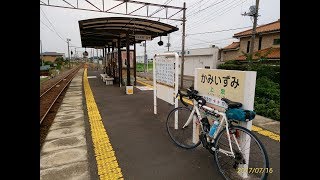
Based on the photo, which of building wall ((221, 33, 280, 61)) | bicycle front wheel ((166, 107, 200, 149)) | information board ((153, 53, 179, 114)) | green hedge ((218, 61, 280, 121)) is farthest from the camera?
building wall ((221, 33, 280, 61))

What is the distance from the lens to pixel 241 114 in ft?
9.68

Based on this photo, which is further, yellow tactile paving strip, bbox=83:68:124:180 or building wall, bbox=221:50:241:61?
building wall, bbox=221:50:241:61

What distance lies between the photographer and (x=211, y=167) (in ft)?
11.5

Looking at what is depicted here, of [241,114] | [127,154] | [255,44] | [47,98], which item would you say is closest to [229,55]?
[255,44]

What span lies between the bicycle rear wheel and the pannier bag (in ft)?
0.50

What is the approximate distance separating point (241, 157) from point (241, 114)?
0.65 meters

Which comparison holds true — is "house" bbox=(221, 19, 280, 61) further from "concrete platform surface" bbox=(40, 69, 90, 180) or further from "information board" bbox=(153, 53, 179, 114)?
"concrete platform surface" bbox=(40, 69, 90, 180)

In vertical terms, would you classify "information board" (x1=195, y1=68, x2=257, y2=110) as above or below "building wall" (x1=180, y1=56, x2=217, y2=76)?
below

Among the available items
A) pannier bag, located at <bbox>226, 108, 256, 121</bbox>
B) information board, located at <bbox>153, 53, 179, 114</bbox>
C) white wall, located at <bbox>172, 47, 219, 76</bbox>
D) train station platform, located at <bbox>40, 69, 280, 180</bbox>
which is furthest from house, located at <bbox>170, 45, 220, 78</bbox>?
pannier bag, located at <bbox>226, 108, 256, 121</bbox>

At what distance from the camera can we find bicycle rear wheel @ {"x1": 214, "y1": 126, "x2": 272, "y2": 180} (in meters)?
3.03

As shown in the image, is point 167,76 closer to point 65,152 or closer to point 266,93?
point 65,152
